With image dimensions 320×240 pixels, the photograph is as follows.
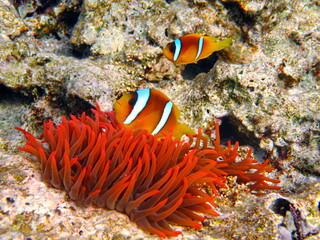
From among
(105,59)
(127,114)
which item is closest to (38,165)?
(127,114)

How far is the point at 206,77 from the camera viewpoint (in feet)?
11.9

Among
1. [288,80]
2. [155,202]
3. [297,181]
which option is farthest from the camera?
[288,80]

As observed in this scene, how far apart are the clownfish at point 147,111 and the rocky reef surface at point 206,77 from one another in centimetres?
83

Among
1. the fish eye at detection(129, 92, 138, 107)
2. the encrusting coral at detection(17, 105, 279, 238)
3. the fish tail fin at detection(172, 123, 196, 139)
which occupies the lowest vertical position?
the encrusting coral at detection(17, 105, 279, 238)

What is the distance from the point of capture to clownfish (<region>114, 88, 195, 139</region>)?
2148 millimetres

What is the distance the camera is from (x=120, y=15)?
13.3 feet

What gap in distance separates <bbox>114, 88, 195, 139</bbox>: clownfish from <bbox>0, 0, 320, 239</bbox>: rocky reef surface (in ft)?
2.73

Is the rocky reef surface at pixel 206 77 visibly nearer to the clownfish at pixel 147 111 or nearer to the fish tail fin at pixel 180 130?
the fish tail fin at pixel 180 130

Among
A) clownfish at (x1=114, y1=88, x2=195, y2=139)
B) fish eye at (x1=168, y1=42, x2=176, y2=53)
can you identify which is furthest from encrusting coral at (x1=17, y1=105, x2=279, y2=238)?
fish eye at (x1=168, y1=42, x2=176, y2=53)

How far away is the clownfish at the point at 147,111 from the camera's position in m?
2.15

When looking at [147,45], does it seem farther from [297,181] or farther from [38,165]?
[297,181]

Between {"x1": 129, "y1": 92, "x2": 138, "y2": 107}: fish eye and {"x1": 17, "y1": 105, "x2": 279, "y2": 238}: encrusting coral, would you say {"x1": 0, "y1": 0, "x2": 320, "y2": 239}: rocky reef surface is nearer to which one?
{"x1": 17, "y1": 105, "x2": 279, "y2": 238}: encrusting coral

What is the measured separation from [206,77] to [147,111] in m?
1.70

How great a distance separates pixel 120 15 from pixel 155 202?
Result: 313 cm
